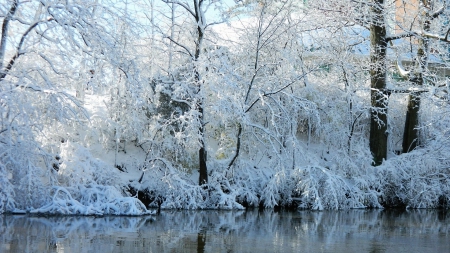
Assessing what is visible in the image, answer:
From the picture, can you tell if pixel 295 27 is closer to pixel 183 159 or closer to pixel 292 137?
pixel 292 137

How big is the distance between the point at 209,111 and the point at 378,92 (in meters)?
6.91

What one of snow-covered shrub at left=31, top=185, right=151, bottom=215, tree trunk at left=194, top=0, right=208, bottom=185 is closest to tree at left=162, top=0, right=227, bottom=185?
tree trunk at left=194, top=0, right=208, bottom=185

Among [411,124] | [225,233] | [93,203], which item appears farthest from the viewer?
[411,124]

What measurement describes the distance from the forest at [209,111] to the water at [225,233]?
6.22 ft

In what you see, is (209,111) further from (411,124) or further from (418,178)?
(411,124)

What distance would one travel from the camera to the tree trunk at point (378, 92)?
22.0m

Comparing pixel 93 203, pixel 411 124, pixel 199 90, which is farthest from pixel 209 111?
pixel 411 124

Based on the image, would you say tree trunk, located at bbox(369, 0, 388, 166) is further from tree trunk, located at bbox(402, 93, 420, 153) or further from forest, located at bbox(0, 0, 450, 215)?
tree trunk, located at bbox(402, 93, 420, 153)

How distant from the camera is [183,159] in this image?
19391 mm

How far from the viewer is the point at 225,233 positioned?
39.2 ft

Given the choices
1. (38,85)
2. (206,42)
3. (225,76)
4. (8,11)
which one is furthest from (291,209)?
(8,11)

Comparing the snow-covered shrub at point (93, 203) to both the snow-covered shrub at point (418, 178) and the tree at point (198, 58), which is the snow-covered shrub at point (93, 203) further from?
the snow-covered shrub at point (418, 178)

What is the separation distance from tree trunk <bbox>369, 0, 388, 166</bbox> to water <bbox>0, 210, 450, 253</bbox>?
18.5 feet

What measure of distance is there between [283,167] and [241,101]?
2.56 m
